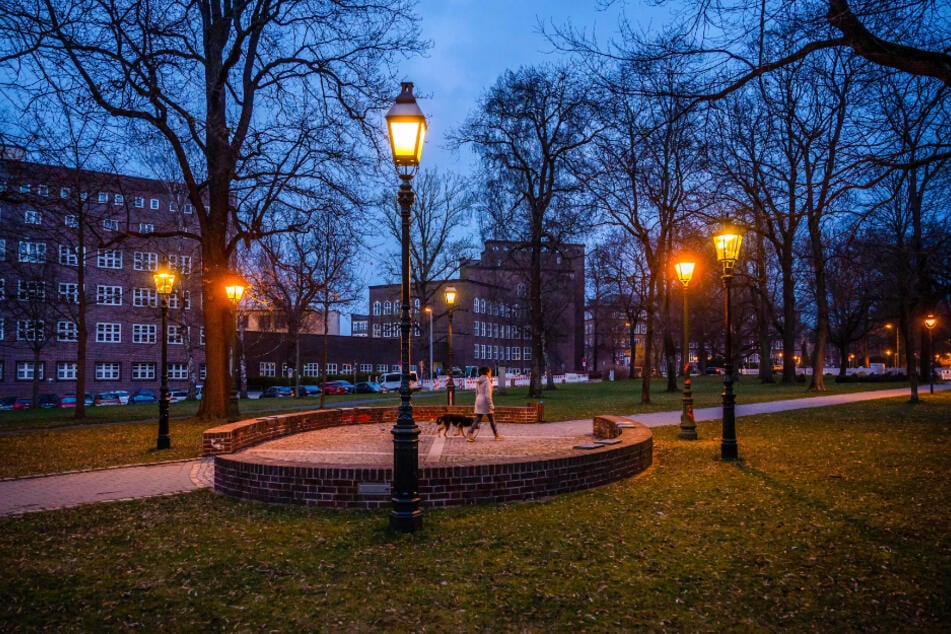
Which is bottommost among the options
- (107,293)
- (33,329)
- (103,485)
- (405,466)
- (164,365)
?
(103,485)

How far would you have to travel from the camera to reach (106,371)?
55062 millimetres

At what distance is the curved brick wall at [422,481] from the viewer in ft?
24.1

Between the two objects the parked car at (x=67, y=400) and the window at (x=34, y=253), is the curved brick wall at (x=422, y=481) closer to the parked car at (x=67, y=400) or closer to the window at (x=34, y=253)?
the window at (x=34, y=253)

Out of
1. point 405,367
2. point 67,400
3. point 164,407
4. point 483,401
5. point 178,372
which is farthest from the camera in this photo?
point 178,372

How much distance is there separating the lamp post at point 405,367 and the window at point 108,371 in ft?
187

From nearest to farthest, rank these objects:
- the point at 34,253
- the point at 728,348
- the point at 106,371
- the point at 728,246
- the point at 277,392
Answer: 1. the point at 728,348
2. the point at 728,246
3. the point at 34,253
4. the point at 277,392
5. the point at 106,371

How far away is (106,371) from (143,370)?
10.1 feet

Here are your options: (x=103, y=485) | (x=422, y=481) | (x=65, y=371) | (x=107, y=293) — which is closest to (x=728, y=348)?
(x=422, y=481)

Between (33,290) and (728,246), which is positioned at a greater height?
(33,290)

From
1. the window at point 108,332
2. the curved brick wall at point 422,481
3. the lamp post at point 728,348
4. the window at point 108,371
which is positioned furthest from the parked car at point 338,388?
the curved brick wall at point 422,481

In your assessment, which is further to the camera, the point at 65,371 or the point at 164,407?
the point at 65,371

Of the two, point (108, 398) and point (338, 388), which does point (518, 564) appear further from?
point (108, 398)

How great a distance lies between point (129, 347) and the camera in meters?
56.2

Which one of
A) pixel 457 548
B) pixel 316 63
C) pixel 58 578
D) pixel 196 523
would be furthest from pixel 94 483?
pixel 316 63
